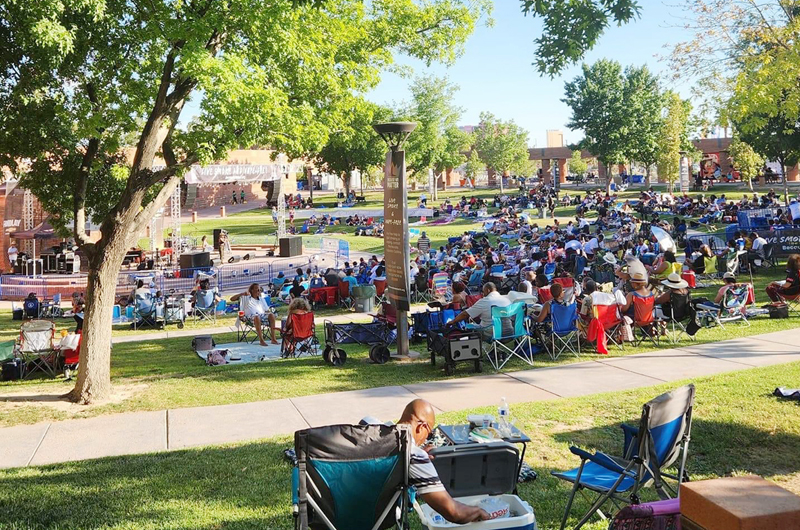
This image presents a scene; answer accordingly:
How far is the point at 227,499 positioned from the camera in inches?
238

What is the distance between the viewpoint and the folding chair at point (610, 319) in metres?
12.3

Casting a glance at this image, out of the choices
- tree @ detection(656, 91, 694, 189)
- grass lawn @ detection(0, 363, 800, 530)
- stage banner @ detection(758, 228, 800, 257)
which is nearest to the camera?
grass lawn @ detection(0, 363, 800, 530)

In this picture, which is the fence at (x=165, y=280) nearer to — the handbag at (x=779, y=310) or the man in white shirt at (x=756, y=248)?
the man in white shirt at (x=756, y=248)

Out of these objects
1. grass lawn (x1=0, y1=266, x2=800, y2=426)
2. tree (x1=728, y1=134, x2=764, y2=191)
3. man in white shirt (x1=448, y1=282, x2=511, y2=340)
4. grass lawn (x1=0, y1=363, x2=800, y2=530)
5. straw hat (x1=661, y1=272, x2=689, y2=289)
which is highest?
tree (x1=728, y1=134, x2=764, y2=191)

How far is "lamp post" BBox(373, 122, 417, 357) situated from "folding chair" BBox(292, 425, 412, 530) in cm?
838

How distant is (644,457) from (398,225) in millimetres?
8408

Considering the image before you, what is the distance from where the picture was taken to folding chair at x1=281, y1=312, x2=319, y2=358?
13.3 m

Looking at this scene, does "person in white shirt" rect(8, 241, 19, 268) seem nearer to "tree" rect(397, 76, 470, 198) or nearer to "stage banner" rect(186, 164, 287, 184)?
"stage banner" rect(186, 164, 287, 184)

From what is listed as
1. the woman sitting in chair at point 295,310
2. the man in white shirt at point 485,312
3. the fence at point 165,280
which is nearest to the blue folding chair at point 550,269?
the man in white shirt at point 485,312

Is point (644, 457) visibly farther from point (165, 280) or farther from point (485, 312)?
point (165, 280)

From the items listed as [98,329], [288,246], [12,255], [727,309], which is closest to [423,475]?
[98,329]

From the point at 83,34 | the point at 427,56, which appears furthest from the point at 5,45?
the point at 427,56

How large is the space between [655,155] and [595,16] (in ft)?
192

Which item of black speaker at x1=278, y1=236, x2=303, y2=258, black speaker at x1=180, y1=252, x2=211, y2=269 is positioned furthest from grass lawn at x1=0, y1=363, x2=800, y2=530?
black speaker at x1=278, y1=236, x2=303, y2=258
